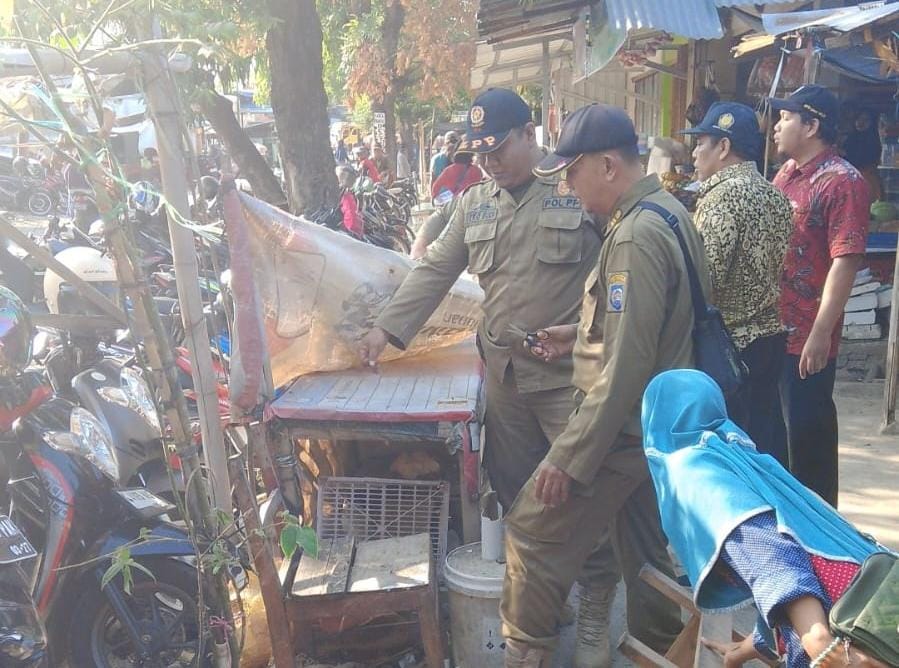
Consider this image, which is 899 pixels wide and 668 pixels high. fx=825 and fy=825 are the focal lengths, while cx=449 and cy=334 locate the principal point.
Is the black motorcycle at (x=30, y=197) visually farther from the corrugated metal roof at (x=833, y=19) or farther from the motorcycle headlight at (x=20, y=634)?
the motorcycle headlight at (x=20, y=634)

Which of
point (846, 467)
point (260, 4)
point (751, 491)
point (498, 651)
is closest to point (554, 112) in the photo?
point (260, 4)

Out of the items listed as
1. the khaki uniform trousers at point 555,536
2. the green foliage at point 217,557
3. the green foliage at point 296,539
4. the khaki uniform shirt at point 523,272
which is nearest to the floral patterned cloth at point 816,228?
the khaki uniform shirt at point 523,272

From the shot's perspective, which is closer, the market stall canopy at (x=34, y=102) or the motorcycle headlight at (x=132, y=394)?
the market stall canopy at (x=34, y=102)

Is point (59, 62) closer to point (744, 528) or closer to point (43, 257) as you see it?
point (43, 257)

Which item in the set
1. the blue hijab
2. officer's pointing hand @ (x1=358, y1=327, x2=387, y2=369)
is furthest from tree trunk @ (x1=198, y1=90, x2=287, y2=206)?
the blue hijab

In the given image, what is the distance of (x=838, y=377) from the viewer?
6680mm

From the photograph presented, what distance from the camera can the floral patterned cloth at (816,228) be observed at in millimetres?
3504

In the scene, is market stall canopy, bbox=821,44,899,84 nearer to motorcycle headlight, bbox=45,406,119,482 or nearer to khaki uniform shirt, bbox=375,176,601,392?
khaki uniform shirt, bbox=375,176,601,392

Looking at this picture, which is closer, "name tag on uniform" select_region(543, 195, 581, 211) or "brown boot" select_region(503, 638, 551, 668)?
"brown boot" select_region(503, 638, 551, 668)

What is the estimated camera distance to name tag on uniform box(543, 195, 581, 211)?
10.4 ft

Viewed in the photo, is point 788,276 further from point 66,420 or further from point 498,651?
point 66,420

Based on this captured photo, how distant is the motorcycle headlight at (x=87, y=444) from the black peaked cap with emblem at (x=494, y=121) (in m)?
1.83

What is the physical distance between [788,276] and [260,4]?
5.09m

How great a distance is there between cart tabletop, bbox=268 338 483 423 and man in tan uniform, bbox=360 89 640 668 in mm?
171
